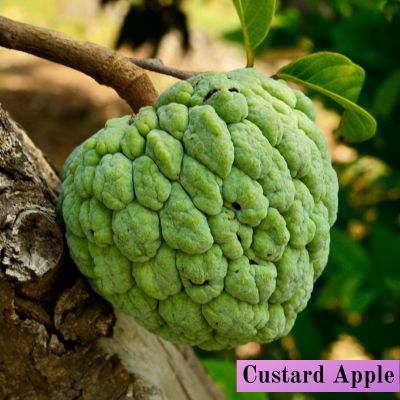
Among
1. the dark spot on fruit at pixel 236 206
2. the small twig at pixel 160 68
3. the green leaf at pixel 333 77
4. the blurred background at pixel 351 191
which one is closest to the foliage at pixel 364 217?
the blurred background at pixel 351 191

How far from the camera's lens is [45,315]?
4.82ft

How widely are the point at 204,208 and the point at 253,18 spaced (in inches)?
21.1

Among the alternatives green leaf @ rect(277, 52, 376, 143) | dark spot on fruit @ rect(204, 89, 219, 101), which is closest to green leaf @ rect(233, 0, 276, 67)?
green leaf @ rect(277, 52, 376, 143)

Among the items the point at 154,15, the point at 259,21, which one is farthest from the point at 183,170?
the point at 154,15

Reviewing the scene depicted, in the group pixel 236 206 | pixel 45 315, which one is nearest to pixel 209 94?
pixel 236 206

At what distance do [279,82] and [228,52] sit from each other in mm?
6769

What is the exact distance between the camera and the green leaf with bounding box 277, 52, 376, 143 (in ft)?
5.04

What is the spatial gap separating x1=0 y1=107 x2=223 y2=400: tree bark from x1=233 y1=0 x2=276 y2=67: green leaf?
1.88 ft

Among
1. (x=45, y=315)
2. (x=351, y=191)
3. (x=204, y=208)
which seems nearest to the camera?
(x=204, y=208)

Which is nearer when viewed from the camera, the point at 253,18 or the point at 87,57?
the point at 87,57

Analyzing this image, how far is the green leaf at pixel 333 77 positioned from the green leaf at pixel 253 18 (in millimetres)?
108

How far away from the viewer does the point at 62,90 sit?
6.41m

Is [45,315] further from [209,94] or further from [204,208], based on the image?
[209,94]

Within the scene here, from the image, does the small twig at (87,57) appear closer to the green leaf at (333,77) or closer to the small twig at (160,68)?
the small twig at (160,68)
